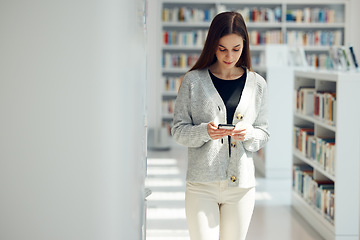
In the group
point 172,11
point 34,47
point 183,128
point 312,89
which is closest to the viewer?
point 34,47

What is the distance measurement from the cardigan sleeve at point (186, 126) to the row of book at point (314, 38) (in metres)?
8.74

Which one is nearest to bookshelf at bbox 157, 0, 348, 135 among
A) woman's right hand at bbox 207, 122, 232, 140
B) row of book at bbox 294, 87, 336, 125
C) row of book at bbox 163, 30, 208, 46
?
row of book at bbox 163, 30, 208, 46

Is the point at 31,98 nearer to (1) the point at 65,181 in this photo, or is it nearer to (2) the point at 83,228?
(1) the point at 65,181

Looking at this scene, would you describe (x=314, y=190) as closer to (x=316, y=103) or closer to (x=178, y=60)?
(x=316, y=103)

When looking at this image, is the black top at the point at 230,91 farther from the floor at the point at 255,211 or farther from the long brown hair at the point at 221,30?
the floor at the point at 255,211

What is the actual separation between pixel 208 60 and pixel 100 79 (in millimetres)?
1329

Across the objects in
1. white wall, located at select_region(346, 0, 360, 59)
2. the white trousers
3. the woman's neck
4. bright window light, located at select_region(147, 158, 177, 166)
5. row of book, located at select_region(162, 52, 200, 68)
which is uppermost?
white wall, located at select_region(346, 0, 360, 59)

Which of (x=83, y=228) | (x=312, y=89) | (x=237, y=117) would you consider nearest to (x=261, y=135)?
(x=237, y=117)

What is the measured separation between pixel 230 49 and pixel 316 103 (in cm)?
308

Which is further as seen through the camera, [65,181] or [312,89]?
[312,89]

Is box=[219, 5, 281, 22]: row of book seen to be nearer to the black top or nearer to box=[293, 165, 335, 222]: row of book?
box=[293, 165, 335, 222]: row of book

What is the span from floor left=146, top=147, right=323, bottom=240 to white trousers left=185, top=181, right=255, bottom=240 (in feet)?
7.78

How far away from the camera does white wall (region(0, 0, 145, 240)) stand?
3.75ft

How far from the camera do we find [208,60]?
8.02 feet
